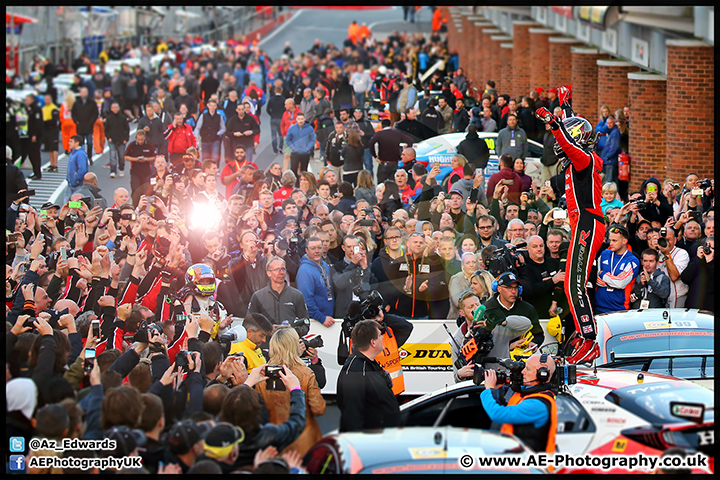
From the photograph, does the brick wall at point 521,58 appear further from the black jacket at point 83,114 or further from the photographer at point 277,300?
the photographer at point 277,300

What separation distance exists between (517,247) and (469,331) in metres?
1.90

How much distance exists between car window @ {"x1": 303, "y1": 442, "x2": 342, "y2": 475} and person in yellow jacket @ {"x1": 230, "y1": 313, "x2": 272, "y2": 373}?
226 centimetres

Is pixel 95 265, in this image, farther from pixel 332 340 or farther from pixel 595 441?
pixel 595 441

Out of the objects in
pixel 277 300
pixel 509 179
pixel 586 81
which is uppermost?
pixel 586 81

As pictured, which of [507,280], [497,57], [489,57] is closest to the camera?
[507,280]

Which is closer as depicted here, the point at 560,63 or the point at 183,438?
the point at 183,438

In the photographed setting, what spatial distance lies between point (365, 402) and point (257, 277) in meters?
3.29

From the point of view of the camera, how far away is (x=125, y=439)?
593 cm

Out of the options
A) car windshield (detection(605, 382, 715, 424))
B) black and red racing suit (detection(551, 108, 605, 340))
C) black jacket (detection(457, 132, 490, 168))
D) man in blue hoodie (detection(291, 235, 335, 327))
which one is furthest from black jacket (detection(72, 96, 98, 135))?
car windshield (detection(605, 382, 715, 424))

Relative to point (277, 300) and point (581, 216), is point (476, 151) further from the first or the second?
point (581, 216)

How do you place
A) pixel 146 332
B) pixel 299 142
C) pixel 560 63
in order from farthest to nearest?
pixel 560 63, pixel 299 142, pixel 146 332

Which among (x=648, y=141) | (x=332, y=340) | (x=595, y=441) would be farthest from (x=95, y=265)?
(x=648, y=141)

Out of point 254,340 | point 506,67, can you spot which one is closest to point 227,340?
point 254,340

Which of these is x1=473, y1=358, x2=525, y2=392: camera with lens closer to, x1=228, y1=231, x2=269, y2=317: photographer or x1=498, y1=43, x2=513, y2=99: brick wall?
x1=228, y1=231, x2=269, y2=317: photographer
